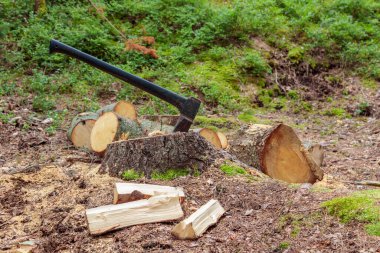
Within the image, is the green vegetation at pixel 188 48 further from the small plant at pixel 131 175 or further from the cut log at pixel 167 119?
the small plant at pixel 131 175

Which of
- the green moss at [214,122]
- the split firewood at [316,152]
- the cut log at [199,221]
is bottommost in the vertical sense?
the green moss at [214,122]

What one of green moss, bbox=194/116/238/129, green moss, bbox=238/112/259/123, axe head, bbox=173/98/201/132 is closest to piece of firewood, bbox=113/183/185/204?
axe head, bbox=173/98/201/132

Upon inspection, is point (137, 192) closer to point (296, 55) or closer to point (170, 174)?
point (170, 174)

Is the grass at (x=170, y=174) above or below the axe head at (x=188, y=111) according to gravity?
below

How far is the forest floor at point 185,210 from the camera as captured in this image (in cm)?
286

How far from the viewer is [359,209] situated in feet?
9.71

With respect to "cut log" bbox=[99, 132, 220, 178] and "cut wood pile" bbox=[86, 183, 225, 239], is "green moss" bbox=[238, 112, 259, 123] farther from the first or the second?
"cut wood pile" bbox=[86, 183, 225, 239]

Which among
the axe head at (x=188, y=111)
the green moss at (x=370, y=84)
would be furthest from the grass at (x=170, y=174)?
the green moss at (x=370, y=84)

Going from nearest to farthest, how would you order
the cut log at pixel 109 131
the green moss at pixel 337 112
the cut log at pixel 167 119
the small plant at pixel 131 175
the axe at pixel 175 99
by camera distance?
1. the small plant at pixel 131 175
2. the axe at pixel 175 99
3. the cut log at pixel 109 131
4. the cut log at pixel 167 119
5. the green moss at pixel 337 112

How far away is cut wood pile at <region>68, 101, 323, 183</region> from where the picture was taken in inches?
159

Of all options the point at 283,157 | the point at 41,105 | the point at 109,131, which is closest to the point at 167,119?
the point at 109,131

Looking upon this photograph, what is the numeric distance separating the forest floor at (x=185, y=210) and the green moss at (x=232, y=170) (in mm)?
72

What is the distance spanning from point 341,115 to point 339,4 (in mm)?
4794

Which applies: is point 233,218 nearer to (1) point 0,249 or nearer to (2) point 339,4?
(1) point 0,249
